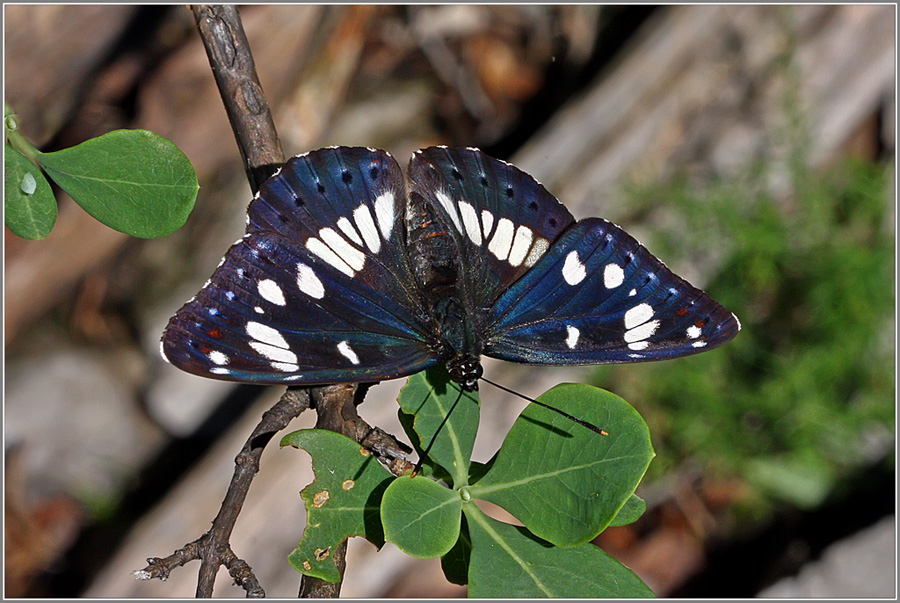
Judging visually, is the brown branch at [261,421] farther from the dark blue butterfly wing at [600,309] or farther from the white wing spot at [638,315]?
the white wing spot at [638,315]

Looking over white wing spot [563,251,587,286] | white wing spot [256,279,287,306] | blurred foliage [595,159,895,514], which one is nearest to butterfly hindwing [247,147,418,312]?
white wing spot [256,279,287,306]

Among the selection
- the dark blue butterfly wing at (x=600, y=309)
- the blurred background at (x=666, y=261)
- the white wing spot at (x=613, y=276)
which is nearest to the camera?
the dark blue butterfly wing at (x=600, y=309)

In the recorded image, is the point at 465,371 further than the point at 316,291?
No

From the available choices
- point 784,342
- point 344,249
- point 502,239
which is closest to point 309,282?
point 344,249

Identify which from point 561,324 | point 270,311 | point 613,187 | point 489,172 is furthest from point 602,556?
point 613,187

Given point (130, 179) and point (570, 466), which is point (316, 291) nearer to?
point (130, 179)

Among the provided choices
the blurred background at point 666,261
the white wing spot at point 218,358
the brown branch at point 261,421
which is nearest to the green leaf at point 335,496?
the brown branch at point 261,421

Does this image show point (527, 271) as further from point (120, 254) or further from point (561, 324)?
point (120, 254)
